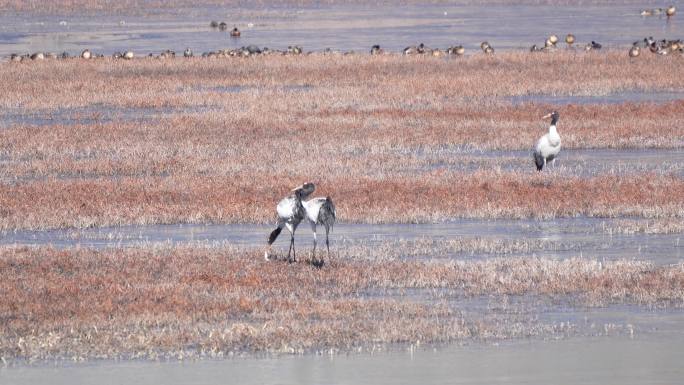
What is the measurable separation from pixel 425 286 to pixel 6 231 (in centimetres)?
629

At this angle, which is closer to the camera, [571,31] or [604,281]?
[604,281]

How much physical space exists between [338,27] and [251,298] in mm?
55963

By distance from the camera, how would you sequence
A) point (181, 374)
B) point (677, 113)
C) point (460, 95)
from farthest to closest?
point (460, 95) → point (677, 113) → point (181, 374)

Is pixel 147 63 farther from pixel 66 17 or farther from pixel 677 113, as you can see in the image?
pixel 66 17

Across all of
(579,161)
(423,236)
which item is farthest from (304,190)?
(579,161)

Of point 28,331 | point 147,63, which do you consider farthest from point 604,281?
point 147,63

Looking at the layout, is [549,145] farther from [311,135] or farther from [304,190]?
[304,190]

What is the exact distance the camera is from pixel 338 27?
222 feet

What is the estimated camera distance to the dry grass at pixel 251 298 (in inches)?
436

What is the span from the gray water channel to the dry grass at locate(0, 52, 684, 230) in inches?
471

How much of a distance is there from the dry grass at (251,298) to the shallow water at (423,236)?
3.12 feet

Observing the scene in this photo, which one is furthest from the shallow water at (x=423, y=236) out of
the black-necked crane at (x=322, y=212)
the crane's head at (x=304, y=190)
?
the black-necked crane at (x=322, y=212)

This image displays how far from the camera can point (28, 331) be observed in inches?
448

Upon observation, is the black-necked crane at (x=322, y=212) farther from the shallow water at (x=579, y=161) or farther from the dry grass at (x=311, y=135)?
the shallow water at (x=579, y=161)
